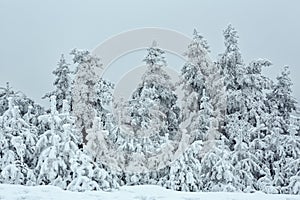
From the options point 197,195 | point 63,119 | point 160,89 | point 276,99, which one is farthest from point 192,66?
point 197,195

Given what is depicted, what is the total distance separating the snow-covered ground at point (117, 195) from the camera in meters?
7.52

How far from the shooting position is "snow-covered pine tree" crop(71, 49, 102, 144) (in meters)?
18.6

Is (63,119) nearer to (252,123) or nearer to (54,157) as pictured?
(54,157)

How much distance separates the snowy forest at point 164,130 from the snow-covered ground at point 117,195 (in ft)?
19.4

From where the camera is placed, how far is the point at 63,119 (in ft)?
50.1

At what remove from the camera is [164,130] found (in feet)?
63.1

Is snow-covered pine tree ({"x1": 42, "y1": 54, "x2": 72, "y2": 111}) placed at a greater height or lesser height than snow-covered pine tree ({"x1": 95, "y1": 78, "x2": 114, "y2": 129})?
greater

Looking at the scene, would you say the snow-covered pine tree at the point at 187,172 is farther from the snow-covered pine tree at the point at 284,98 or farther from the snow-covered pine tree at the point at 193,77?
the snow-covered pine tree at the point at 284,98

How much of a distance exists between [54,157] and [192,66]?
24.2 feet

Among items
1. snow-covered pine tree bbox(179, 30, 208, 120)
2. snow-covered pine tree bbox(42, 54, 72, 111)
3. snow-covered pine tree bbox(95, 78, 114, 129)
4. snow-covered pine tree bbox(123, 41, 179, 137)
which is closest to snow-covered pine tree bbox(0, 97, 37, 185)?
snow-covered pine tree bbox(95, 78, 114, 129)

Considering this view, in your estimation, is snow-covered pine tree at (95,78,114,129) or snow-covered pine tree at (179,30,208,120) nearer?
snow-covered pine tree at (179,30,208,120)

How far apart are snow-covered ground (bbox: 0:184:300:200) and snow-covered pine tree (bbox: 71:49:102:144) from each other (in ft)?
34.7

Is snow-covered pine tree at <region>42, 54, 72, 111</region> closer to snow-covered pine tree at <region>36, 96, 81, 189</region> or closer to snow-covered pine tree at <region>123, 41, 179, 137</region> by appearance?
snow-covered pine tree at <region>123, 41, 179, 137</region>

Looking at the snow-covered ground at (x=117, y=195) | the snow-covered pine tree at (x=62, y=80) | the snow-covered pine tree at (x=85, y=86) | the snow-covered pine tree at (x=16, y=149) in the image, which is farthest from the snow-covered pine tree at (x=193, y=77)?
the snow-covered ground at (x=117, y=195)
